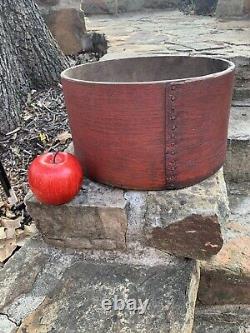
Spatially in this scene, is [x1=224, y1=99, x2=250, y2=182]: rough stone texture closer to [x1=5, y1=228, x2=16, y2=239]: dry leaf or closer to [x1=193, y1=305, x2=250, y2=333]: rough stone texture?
[x1=193, y1=305, x2=250, y2=333]: rough stone texture

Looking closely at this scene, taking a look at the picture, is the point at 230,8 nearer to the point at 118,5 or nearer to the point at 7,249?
the point at 118,5

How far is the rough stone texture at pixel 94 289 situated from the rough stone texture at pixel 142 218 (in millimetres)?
61

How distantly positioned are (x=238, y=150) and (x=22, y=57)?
1628mm

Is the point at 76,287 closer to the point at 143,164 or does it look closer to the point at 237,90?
the point at 143,164

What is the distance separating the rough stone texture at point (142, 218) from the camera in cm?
127

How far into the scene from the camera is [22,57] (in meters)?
2.54

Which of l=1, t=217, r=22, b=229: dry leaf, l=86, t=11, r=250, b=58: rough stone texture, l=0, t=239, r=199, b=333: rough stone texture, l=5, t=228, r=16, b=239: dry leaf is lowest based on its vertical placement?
l=5, t=228, r=16, b=239: dry leaf

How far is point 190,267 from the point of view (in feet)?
4.35

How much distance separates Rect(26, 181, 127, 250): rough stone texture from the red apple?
71 millimetres

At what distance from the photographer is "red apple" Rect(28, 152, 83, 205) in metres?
1.23

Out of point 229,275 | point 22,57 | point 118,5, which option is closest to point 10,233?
point 229,275

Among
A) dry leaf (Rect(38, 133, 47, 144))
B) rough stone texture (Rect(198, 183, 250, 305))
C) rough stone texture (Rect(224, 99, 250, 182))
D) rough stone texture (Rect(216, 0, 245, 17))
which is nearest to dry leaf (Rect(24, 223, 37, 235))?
dry leaf (Rect(38, 133, 47, 144))

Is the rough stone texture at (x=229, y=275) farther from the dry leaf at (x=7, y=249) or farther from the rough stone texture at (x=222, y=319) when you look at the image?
the dry leaf at (x=7, y=249)

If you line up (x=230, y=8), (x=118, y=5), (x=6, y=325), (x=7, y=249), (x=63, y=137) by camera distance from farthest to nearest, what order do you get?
1. (x=118, y=5)
2. (x=230, y=8)
3. (x=63, y=137)
4. (x=7, y=249)
5. (x=6, y=325)
